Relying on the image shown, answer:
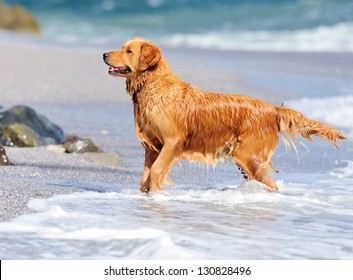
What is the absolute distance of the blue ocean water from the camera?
27.0m

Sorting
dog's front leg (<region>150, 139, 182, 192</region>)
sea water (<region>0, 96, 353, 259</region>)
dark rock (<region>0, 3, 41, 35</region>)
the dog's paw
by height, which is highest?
dark rock (<region>0, 3, 41, 35</region>)

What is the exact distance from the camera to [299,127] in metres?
7.18

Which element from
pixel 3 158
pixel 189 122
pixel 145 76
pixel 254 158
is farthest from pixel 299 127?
pixel 3 158

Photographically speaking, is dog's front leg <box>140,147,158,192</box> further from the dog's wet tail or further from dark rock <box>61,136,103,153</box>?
dark rock <box>61,136,103,153</box>

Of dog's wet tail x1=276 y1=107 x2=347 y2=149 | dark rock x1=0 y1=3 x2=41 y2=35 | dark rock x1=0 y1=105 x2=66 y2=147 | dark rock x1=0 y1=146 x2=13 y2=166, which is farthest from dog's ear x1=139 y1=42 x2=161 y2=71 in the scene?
dark rock x1=0 y1=3 x2=41 y2=35

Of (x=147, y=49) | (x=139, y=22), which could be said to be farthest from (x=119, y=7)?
(x=147, y=49)

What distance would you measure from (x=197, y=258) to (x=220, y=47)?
21.4m

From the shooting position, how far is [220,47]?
2608 cm

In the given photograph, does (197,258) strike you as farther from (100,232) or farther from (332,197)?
(332,197)

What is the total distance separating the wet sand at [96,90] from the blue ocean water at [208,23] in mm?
3739

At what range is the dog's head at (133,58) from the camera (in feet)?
22.5

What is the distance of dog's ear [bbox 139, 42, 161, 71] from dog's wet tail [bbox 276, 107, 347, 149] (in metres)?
1.14
